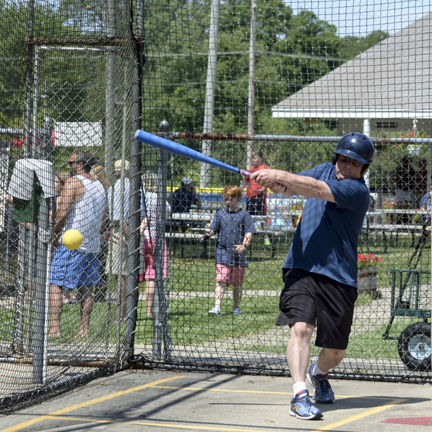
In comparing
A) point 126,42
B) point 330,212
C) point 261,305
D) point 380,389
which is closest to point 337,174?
point 330,212

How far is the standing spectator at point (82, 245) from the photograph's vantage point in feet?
22.8

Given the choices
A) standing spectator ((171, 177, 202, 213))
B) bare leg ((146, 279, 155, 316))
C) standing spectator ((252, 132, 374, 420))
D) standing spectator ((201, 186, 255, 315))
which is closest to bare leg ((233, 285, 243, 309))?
standing spectator ((201, 186, 255, 315))

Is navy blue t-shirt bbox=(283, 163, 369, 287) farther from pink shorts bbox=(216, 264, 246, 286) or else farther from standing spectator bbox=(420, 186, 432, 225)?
pink shorts bbox=(216, 264, 246, 286)

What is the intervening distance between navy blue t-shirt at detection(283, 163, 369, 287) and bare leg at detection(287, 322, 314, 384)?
0.42 m

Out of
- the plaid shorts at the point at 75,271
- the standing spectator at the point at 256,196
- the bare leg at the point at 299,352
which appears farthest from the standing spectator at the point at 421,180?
the plaid shorts at the point at 75,271

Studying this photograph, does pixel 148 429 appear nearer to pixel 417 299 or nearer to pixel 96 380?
pixel 96 380

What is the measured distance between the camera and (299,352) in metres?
5.10

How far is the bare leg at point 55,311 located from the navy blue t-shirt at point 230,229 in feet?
→ 5.47

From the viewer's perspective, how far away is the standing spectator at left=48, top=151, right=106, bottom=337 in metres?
6.96

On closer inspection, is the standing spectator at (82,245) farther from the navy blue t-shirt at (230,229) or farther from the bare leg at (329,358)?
the bare leg at (329,358)

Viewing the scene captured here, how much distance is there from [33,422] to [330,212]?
2.48 m

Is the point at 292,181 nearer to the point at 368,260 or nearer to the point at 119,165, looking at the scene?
the point at 119,165

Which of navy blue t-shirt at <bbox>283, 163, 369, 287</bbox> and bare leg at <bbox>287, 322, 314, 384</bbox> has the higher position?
navy blue t-shirt at <bbox>283, 163, 369, 287</bbox>

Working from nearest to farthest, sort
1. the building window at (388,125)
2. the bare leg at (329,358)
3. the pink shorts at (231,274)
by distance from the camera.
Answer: the bare leg at (329,358)
the pink shorts at (231,274)
the building window at (388,125)
